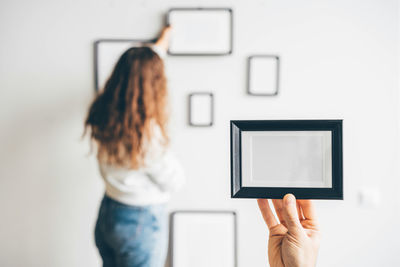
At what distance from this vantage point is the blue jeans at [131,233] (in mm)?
845

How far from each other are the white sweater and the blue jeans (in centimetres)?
3

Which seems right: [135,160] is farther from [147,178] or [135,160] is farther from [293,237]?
[293,237]

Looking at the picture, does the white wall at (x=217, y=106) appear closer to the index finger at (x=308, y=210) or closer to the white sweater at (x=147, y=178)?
the white sweater at (x=147, y=178)

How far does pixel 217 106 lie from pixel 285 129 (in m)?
0.69

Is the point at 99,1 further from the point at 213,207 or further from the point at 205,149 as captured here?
the point at 213,207

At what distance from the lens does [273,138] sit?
1.50 ft

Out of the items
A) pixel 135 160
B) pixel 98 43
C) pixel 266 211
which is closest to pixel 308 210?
pixel 266 211

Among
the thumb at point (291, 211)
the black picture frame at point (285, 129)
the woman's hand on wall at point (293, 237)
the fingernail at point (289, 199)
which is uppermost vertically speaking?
the black picture frame at point (285, 129)

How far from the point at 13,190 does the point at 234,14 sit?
1075 millimetres

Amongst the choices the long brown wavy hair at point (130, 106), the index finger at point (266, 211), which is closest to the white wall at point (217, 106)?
the long brown wavy hair at point (130, 106)

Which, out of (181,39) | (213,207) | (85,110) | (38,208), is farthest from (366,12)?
(38,208)

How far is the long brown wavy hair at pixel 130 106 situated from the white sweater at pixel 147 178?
1.0 inches

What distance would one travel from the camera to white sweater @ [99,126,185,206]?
2.70 feet

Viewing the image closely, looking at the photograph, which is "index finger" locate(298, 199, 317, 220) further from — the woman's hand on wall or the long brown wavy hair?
the long brown wavy hair
